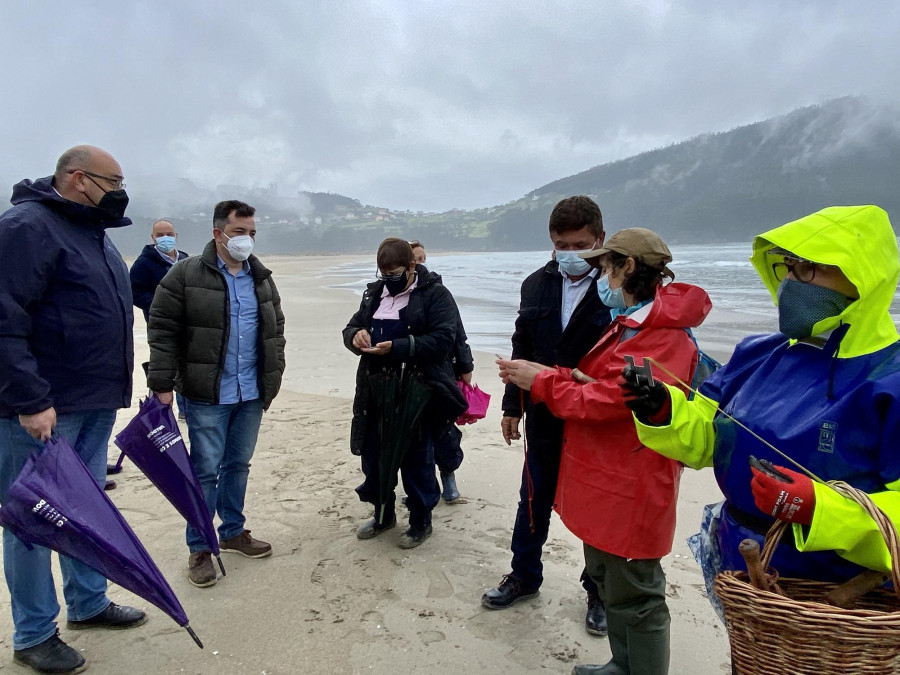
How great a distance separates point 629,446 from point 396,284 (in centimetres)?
205

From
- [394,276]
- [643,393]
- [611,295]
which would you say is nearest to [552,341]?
[611,295]

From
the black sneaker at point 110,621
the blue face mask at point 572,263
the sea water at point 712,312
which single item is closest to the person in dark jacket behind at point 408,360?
the blue face mask at point 572,263

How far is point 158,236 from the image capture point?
6.63 metres

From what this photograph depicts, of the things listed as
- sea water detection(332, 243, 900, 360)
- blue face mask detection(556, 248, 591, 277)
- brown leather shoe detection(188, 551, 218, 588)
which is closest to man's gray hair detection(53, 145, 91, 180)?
brown leather shoe detection(188, 551, 218, 588)

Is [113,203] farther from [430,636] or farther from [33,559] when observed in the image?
[430,636]

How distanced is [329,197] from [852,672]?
19731 cm

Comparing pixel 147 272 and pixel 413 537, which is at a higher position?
pixel 147 272

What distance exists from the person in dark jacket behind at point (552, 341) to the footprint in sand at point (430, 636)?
33 centimetres

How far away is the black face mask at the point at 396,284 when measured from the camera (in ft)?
12.5

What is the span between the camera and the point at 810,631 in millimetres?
1255

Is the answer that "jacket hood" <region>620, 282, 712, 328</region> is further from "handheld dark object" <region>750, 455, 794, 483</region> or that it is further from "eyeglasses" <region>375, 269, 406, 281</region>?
"eyeglasses" <region>375, 269, 406, 281</region>

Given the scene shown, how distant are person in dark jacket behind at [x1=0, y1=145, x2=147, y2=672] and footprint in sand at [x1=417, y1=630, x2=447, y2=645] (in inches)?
59.0

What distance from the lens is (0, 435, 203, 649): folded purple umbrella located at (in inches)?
90.8

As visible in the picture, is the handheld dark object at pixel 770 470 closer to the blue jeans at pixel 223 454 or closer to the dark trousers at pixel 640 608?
the dark trousers at pixel 640 608
